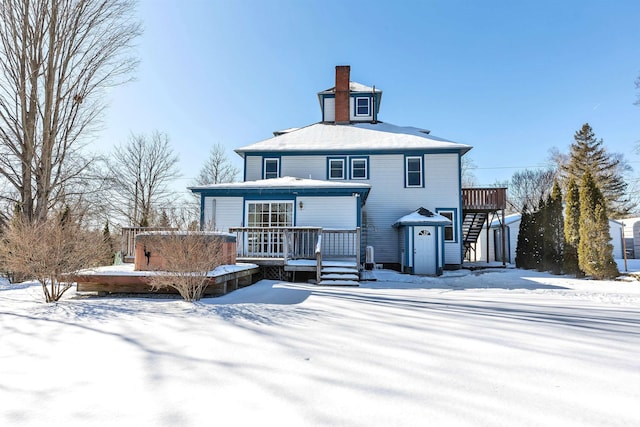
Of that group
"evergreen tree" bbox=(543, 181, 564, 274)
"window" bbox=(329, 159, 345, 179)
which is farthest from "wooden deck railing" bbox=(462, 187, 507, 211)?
"window" bbox=(329, 159, 345, 179)

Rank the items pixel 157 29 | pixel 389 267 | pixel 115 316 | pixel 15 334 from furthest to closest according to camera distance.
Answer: pixel 389 267, pixel 157 29, pixel 115 316, pixel 15 334

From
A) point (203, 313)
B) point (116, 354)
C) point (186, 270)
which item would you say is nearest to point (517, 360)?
point (116, 354)

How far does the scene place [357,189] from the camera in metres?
11.8

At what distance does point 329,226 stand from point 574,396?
10108mm

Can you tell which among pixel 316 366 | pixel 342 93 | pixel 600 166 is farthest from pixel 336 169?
pixel 600 166

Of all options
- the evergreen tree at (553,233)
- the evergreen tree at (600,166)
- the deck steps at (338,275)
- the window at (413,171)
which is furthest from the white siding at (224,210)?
the evergreen tree at (600,166)

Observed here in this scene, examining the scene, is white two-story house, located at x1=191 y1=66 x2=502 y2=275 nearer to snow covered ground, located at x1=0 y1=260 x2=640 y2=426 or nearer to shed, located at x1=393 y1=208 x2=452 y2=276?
shed, located at x1=393 y1=208 x2=452 y2=276

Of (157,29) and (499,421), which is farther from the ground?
(157,29)

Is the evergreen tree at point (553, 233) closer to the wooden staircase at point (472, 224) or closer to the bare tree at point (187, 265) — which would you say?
the wooden staircase at point (472, 224)

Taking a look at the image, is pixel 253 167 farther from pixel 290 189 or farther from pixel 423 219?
pixel 423 219

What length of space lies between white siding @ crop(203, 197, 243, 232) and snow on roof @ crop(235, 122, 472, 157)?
3.98 meters

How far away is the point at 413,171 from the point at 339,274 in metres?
7.76

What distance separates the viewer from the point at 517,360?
3.04m

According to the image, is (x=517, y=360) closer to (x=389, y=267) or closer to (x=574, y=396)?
(x=574, y=396)
